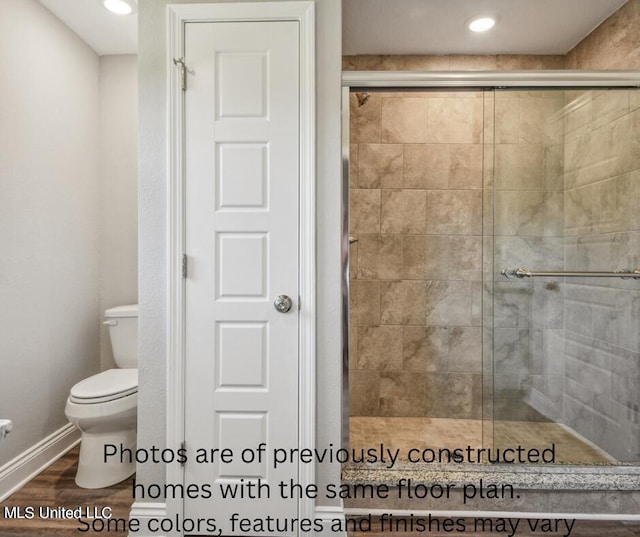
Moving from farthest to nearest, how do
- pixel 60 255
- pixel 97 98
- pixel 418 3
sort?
pixel 97 98, pixel 60 255, pixel 418 3

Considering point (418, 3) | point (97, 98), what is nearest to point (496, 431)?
point (418, 3)

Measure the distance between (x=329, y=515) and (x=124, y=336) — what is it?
5.09 feet

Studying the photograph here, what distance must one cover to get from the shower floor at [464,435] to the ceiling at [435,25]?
2.18 metres

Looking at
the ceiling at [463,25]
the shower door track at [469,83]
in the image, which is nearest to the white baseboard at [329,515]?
the shower door track at [469,83]

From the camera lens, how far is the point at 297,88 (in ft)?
5.18

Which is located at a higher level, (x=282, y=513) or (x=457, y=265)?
(x=457, y=265)

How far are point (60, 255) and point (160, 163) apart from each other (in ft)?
3.77

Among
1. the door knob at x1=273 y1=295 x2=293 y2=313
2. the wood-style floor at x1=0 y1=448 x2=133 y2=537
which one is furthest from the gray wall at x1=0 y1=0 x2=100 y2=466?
the door knob at x1=273 y1=295 x2=293 y2=313

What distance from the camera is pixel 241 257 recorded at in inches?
62.7

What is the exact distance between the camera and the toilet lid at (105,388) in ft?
6.24

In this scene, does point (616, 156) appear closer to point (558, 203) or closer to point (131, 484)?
point (558, 203)

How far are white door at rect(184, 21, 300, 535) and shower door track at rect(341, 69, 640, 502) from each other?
23 cm

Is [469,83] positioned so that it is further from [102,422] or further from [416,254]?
[102,422]

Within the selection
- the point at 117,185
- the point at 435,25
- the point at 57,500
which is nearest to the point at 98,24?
the point at 117,185
